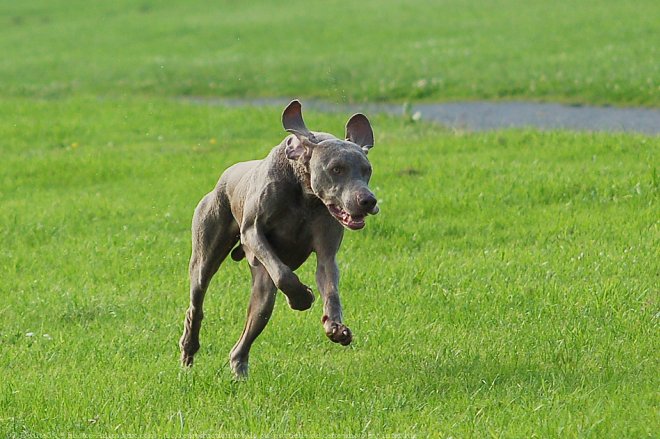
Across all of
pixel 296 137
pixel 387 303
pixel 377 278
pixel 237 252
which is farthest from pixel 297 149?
pixel 377 278

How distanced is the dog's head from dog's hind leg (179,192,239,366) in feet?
3.05

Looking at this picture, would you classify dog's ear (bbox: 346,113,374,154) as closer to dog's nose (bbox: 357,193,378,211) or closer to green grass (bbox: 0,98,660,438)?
dog's nose (bbox: 357,193,378,211)

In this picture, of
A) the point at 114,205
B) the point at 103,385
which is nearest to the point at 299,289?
the point at 103,385

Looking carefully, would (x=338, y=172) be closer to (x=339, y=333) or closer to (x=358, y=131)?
(x=358, y=131)

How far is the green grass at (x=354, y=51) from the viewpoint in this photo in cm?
2117

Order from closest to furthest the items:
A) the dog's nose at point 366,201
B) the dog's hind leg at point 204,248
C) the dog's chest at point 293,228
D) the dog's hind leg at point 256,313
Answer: the dog's nose at point 366,201 → the dog's chest at point 293,228 → the dog's hind leg at point 256,313 → the dog's hind leg at point 204,248

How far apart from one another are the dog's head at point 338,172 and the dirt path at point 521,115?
9296mm

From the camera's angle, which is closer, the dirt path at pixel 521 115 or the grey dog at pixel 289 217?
the grey dog at pixel 289 217

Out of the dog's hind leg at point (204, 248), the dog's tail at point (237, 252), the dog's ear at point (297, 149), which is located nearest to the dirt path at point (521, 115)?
the dog's tail at point (237, 252)

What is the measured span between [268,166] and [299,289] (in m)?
0.80

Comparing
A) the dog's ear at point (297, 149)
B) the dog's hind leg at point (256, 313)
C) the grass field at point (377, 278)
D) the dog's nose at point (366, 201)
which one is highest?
the dog's ear at point (297, 149)

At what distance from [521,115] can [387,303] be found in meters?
10.2

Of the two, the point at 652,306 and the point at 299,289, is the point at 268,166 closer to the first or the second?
the point at 299,289

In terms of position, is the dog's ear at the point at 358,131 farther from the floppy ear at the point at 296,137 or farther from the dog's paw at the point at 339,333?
the dog's paw at the point at 339,333
